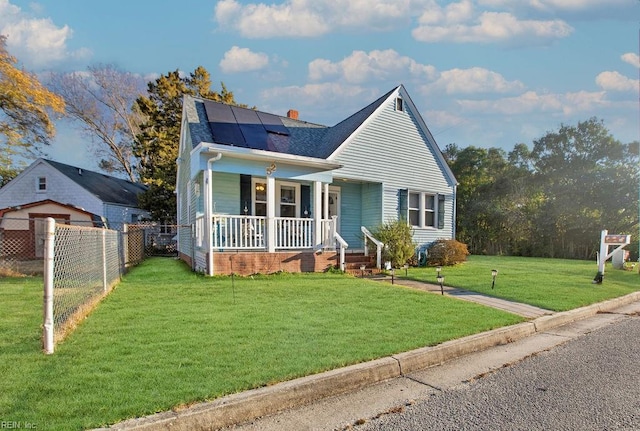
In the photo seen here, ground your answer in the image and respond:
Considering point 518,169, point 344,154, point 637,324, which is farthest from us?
point 518,169

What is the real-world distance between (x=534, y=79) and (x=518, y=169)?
41.0ft

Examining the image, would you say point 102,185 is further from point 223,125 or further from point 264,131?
point 264,131

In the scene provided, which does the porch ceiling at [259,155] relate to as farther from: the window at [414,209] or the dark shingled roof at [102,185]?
the dark shingled roof at [102,185]

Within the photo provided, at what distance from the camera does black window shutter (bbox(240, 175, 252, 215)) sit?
1144 centimetres

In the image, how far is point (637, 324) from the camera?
614 cm

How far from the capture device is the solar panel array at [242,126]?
11547mm

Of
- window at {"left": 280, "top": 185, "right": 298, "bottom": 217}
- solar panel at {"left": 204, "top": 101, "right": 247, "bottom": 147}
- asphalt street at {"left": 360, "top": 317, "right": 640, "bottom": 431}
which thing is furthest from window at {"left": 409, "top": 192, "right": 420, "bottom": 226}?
asphalt street at {"left": 360, "top": 317, "right": 640, "bottom": 431}

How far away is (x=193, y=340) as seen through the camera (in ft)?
13.5

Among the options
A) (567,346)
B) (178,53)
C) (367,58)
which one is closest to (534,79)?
(367,58)

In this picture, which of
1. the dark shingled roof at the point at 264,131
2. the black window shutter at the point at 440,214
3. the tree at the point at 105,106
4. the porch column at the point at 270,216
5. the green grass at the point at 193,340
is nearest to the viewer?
the green grass at the point at 193,340

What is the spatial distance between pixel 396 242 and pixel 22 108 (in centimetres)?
1761

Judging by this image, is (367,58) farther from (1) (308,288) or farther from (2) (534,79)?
(1) (308,288)

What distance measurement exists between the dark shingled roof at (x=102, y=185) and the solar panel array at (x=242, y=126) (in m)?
14.4

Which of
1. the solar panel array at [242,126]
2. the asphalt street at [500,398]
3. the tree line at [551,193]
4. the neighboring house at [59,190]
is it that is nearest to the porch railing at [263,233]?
the solar panel array at [242,126]
